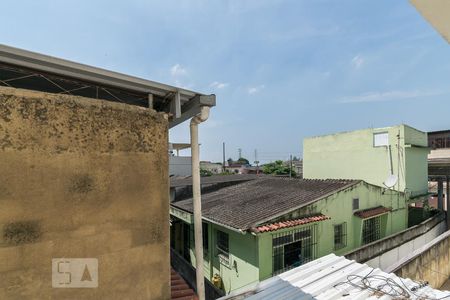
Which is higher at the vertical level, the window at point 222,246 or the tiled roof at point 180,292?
the tiled roof at point 180,292

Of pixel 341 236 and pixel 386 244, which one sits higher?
pixel 341 236

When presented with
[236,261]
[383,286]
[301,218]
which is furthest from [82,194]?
[301,218]

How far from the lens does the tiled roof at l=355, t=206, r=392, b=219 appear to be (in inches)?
458

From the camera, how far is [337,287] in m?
5.69

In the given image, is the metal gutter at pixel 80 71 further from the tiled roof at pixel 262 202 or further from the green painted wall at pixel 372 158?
the green painted wall at pixel 372 158

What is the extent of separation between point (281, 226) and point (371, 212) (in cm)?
627

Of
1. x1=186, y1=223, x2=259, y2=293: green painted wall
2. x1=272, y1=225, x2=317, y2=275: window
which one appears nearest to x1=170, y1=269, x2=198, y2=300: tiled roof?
x1=186, y1=223, x2=259, y2=293: green painted wall

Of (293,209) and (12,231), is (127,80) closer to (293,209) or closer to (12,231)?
(12,231)

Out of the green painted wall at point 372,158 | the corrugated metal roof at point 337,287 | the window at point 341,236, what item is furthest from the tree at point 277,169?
the corrugated metal roof at point 337,287

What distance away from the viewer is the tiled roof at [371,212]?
11633 mm

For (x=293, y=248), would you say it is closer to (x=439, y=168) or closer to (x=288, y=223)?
(x=288, y=223)

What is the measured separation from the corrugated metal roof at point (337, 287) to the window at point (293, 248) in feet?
7.08

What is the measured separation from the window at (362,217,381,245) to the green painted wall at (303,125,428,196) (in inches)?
205

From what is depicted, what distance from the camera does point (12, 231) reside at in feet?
8.13
